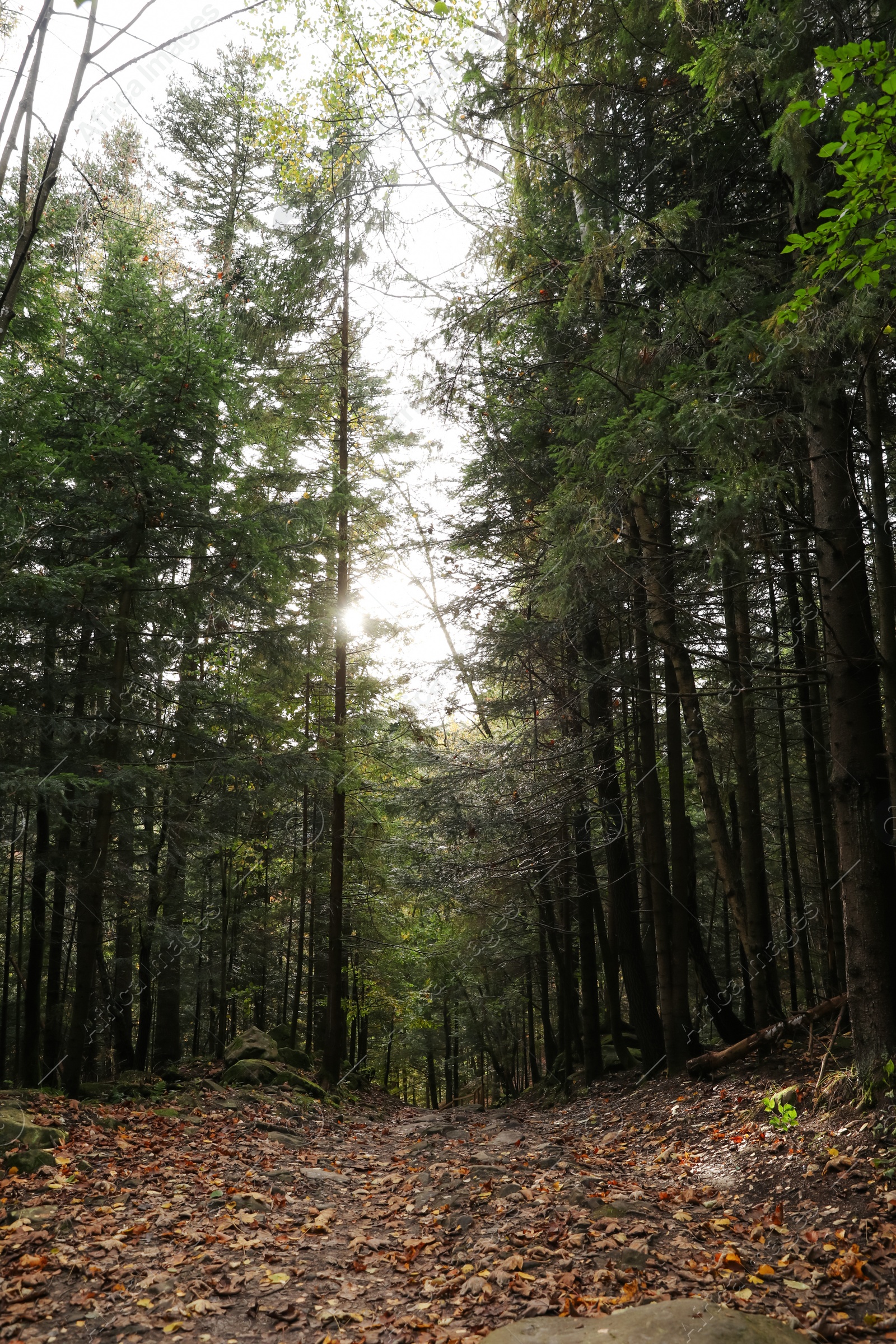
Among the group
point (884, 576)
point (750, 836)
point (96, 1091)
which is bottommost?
point (96, 1091)

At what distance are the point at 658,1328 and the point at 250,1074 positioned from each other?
32.8 ft

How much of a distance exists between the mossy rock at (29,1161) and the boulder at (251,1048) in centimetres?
674

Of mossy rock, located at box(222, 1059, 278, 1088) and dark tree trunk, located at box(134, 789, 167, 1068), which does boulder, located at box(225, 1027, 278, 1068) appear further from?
dark tree trunk, located at box(134, 789, 167, 1068)

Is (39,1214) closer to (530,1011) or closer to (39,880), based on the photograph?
(39,880)

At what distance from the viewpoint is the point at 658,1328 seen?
142 inches

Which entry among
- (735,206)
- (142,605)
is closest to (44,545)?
(142,605)

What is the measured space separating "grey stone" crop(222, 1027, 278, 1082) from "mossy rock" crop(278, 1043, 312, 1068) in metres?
0.46

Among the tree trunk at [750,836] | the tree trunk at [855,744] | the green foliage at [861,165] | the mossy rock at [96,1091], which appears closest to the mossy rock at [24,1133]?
the mossy rock at [96,1091]

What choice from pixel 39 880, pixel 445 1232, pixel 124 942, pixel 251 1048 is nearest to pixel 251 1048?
pixel 251 1048

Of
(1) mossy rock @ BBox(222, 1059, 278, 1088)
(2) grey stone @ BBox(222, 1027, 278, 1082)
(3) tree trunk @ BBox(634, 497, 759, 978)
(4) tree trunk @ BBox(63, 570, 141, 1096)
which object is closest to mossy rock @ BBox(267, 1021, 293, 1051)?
(2) grey stone @ BBox(222, 1027, 278, 1082)

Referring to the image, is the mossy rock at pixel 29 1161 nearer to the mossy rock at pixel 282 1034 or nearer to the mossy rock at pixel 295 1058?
the mossy rock at pixel 295 1058

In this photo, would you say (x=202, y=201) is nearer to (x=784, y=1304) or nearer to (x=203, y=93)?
(x=203, y=93)

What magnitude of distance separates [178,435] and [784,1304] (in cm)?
1098

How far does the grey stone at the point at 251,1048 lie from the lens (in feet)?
43.4
